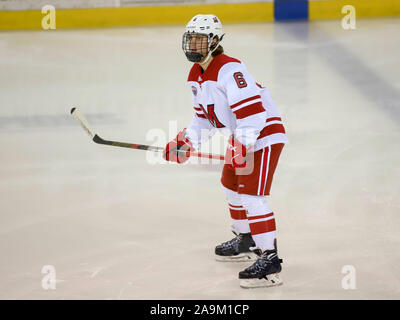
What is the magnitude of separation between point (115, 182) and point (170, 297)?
145 cm

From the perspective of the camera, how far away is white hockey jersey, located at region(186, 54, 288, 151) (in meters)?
2.79

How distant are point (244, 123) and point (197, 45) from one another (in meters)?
0.34

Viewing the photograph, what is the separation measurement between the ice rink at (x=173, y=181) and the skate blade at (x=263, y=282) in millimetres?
32

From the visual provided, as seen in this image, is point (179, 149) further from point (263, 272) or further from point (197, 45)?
point (263, 272)

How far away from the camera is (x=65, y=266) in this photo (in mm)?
3141

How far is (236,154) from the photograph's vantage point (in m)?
2.82

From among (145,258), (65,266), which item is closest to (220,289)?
(145,258)

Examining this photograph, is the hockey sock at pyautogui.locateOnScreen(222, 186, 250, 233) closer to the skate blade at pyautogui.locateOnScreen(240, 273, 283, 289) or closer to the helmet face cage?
the skate blade at pyautogui.locateOnScreen(240, 273, 283, 289)

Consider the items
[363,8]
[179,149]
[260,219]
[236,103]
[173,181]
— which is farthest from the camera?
[363,8]

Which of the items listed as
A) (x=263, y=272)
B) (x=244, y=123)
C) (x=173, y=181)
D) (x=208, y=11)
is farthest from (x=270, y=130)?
(x=208, y=11)

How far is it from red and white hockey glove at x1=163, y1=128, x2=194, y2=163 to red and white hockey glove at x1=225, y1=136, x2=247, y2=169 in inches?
11.2

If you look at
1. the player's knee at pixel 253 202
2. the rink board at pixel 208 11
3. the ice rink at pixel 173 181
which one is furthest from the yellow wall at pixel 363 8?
the player's knee at pixel 253 202

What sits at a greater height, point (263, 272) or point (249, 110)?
point (249, 110)

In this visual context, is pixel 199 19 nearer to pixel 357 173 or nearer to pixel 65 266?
pixel 65 266
